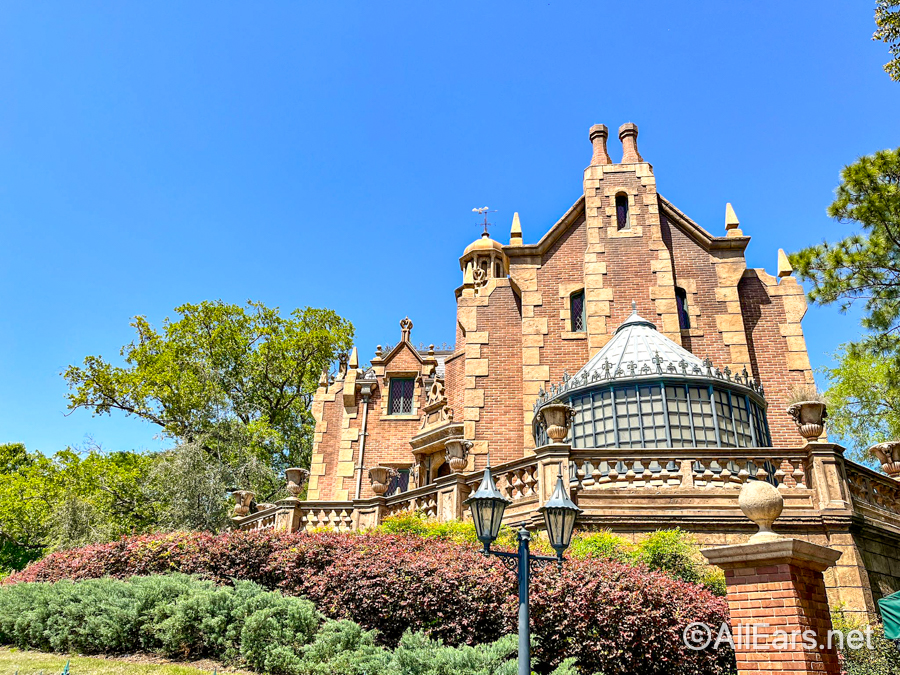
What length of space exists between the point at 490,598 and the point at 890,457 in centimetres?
1033

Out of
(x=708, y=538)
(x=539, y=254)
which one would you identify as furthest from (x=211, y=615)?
(x=539, y=254)

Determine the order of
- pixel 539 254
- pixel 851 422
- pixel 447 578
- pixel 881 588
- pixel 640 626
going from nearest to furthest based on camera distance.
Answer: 1. pixel 640 626
2. pixel 447 578
3. pixel 881 588
4. pixel 539 254
5. pixel 851 422

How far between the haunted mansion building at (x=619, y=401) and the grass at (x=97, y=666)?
584 cm

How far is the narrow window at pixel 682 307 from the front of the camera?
22344 mm

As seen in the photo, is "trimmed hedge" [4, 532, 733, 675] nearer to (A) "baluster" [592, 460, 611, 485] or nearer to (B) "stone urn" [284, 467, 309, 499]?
(A) "baluster" [592, 460, 611, 485]

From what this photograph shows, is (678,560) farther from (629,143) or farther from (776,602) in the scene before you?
(629,143)

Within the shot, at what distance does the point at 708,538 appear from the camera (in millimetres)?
11477

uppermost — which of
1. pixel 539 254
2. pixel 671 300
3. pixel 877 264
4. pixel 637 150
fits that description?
pixel 637 150

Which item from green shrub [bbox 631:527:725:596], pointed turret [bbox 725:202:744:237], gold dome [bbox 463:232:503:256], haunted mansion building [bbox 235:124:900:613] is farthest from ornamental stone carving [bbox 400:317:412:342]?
green shrub [bbox 631:527:725:596]

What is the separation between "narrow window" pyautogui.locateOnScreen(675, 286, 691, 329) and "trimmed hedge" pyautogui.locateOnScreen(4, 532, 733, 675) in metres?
14.1

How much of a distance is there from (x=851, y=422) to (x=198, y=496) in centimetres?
2959

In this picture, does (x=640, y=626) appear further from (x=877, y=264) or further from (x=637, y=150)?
(x=637, y=150)

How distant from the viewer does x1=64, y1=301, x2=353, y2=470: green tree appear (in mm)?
33531

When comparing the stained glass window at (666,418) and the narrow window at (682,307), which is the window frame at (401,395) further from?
the stained glass window at (666,418)
